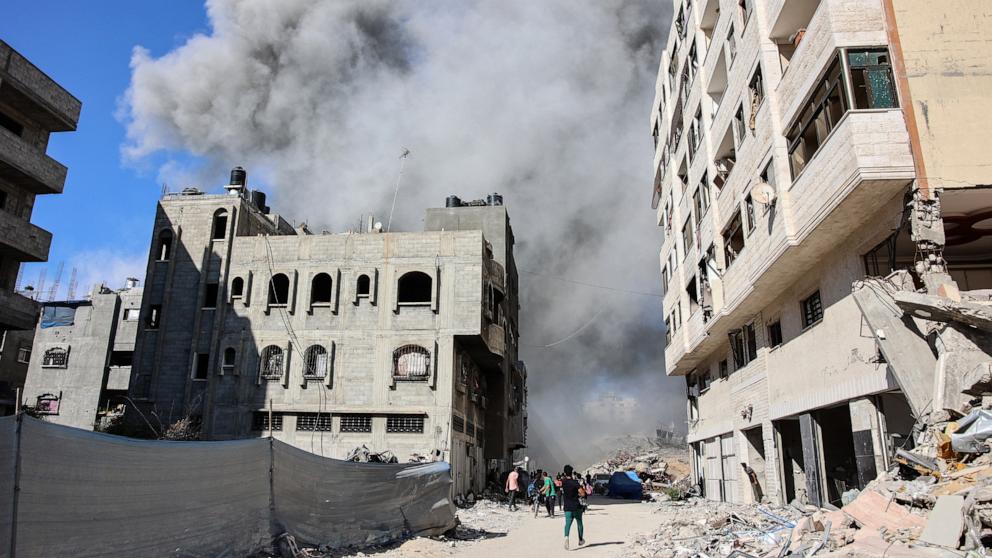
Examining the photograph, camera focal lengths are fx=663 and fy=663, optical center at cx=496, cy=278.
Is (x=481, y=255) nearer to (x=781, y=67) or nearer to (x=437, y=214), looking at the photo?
(x=437, y=214)

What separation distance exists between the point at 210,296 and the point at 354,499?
24.3 meters

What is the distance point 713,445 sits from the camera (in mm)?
28922

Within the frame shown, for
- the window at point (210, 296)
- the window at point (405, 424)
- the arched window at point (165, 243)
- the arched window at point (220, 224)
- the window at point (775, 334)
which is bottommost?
the window at point (405, 424)

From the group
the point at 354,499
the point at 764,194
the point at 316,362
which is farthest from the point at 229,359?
the point at 764,194

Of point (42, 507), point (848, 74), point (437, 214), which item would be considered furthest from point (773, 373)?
point (437, 214)

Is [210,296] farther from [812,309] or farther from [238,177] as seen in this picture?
[812,309]

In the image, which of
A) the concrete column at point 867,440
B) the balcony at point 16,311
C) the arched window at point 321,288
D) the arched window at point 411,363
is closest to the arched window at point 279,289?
the arched window at point 321,288

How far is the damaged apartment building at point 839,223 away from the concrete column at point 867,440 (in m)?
0.04

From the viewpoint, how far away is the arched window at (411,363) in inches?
1201

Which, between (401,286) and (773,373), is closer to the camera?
(773,373)

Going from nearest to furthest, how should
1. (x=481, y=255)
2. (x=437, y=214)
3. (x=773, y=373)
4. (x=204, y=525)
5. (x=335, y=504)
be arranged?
(x=204, y=525), (x=335, y=504), (x=773, y=373), (x=481, y=255), (x=437, y=214)

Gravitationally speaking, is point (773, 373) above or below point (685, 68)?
below

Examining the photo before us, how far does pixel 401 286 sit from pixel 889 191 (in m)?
24.4

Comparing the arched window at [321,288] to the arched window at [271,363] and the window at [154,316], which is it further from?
the window at [154,316]
